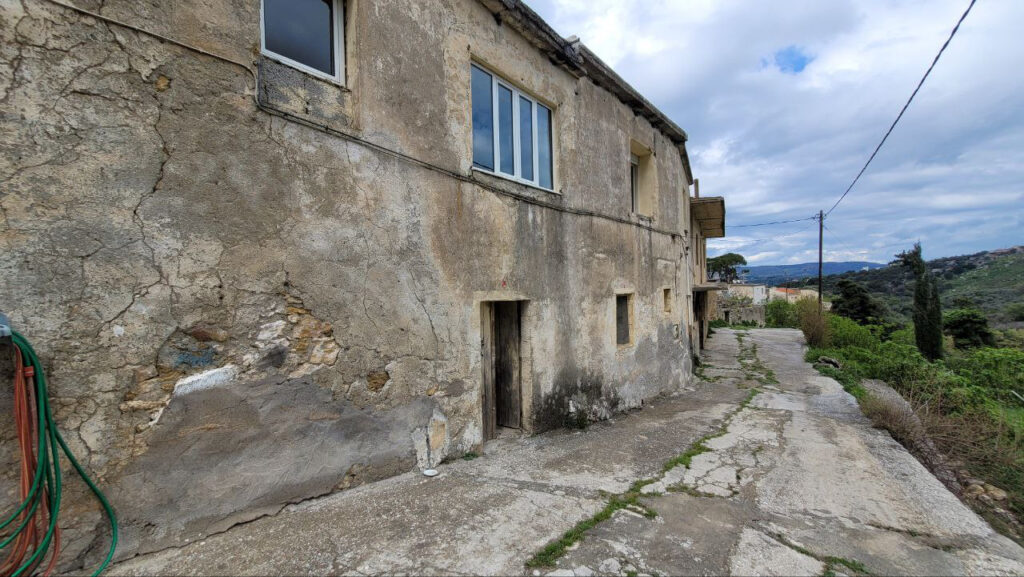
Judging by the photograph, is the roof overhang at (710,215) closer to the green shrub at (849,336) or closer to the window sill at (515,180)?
the green shrub at (849,336)

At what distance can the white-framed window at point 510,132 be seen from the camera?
5.36 metres

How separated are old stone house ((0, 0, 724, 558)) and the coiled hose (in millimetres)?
107

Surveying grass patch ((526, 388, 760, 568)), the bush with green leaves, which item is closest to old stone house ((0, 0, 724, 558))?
grass patch ((526, 388, 760, 568))

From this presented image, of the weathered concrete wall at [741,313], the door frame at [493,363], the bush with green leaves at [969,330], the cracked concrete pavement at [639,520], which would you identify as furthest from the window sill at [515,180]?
the bush with green leaves at [969,330]

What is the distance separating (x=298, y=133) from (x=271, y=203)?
62 cm

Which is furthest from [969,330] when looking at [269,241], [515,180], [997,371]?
Answer: [269,241]

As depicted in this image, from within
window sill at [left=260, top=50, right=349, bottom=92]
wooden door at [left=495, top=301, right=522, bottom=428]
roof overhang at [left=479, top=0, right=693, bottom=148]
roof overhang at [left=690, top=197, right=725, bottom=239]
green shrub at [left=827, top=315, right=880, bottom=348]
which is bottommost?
green shrub at [left=827, top=315, right=880, bottom=348]

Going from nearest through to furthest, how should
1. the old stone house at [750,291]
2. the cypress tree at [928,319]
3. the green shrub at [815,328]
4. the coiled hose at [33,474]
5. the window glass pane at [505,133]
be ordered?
the coiled hose at [33,474], the window glass pane at [505,133], the green shrub at [815,328], the cypress tree at [928,319], the old stone house at [750,291]

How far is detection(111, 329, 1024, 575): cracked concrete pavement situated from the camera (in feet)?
9.29

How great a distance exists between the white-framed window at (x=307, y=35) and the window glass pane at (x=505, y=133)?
2.16 metres

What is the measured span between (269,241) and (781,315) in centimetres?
3533

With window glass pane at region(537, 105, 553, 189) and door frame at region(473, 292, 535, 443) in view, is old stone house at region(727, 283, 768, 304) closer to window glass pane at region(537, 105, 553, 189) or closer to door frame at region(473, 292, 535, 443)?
window glass pane at region(537, 105, 553, 189)

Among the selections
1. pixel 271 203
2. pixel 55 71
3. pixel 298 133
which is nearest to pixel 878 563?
pixel 271 203

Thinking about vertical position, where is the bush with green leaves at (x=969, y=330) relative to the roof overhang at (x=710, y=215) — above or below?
below
